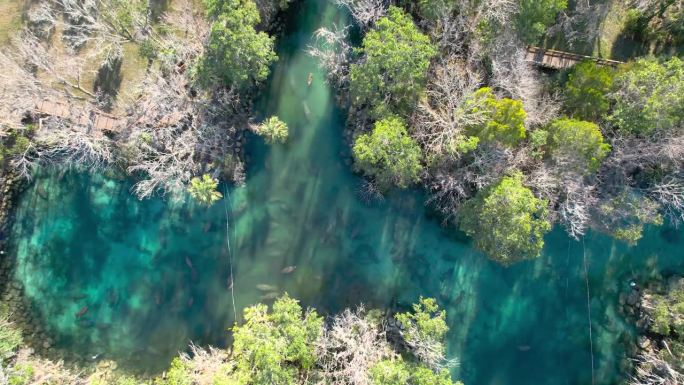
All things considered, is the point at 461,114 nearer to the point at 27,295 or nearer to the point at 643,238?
the point at 643,238

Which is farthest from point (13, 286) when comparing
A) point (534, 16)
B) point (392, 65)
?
point (534, 16)

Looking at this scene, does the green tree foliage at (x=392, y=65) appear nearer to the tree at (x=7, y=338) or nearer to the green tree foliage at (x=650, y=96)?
the green tree foliage at (x=650, y=96)

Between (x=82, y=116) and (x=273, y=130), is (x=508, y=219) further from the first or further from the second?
(x=82, y=116)

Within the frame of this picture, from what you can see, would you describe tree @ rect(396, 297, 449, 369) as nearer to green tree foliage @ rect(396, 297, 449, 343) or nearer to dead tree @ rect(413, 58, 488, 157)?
green tree foliage @ rect(396, 297, 449, 343)

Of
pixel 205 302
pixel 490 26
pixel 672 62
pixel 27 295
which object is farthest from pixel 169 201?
pixel 672 62

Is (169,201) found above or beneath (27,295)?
above

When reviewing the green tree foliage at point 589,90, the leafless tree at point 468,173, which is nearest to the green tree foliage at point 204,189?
the leafless tree at point 468,173
